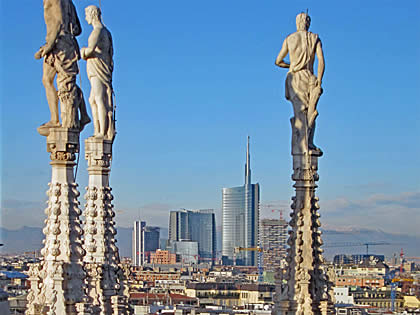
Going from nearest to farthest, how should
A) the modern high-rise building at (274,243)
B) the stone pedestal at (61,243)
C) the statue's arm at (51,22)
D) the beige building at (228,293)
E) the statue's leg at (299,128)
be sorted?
the stone pedestal at (61,243) < the statue's arm at (51,22) < the statue's leg at (299,128) < the beige building at (228,293) < the modern high-rise building at (274,243)

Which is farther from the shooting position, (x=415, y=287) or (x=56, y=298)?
(x=415, y=287)

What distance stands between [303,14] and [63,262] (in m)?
5.18

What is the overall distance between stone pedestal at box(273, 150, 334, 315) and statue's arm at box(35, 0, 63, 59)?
4.12 metres

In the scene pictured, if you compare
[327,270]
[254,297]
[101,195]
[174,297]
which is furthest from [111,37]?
[254,297]

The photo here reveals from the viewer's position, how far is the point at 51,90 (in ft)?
39.1

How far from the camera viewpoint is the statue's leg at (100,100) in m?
14.6

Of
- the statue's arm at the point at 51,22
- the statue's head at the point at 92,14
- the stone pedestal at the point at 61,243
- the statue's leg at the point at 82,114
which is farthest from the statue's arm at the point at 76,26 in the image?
the statue's head at the point at 92,14

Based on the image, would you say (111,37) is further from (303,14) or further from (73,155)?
(73,155)

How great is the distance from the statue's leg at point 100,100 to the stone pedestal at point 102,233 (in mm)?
179

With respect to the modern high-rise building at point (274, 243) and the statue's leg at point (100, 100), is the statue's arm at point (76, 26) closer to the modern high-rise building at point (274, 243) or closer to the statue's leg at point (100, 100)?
the statue's leg at point (100, 100)

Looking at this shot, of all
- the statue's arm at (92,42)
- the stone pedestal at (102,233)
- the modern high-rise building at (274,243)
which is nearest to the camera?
the stone pedestal at (102,233)

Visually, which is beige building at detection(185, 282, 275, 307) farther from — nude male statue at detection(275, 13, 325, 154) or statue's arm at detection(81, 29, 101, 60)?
statue's arm at detection(81, 29, 101, 60)

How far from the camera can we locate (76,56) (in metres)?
11.9

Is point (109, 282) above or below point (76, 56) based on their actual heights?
below
